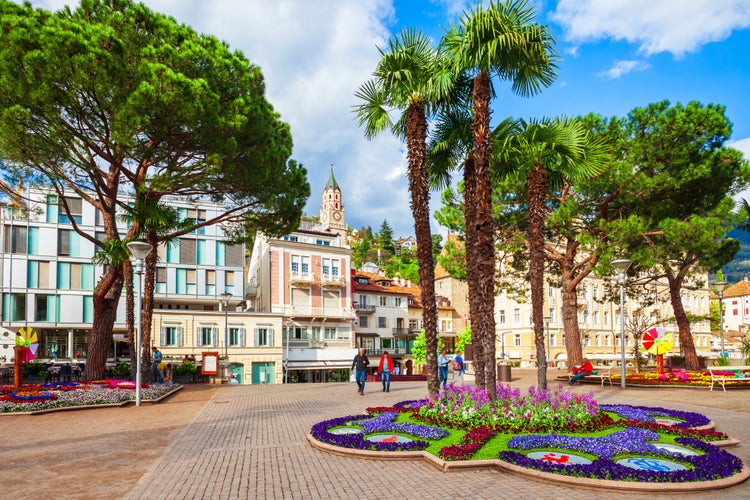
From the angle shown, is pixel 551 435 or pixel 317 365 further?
pixel 317 365

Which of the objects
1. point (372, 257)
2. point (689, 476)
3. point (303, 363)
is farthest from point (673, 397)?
point (372, 257)

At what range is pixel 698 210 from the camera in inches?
1093

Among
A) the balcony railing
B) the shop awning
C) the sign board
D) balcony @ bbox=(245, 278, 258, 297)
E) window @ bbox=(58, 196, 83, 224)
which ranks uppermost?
window @ bbox=(58, 196, 83, 224)

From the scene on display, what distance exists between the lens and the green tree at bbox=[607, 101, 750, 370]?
81.7ft

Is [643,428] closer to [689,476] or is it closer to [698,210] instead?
[689,476]

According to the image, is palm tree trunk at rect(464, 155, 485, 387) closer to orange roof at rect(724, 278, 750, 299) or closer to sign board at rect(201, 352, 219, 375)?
sign board at rect(201, 352, 219, 375)

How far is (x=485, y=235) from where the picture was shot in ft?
38.5

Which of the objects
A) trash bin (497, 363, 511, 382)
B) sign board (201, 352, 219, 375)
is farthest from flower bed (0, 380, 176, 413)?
trash bin (497, 363, 511, 382)

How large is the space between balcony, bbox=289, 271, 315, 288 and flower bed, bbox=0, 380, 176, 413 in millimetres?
29229

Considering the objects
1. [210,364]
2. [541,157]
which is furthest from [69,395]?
[541,157]

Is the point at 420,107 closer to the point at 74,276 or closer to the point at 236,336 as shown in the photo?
the point at 236,336

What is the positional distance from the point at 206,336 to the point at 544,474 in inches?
1500

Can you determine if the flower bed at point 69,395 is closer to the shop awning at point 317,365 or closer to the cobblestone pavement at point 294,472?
the cobblestone pavement at point 294,472

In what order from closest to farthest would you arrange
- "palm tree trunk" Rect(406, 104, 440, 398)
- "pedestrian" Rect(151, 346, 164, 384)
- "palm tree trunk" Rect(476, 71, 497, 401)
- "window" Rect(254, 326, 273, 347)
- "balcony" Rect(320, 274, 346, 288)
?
"palm tree trunk" Rect(476, 71, 497, 401)
"palm tree trunk" Rect(406, 104, 440, 398)
"pedestrian" Rect(151, 346, 164, 384)
"window" Rect(254, 326, 273, 347)
"balcony" Rect(320, 274, 346, 288)
